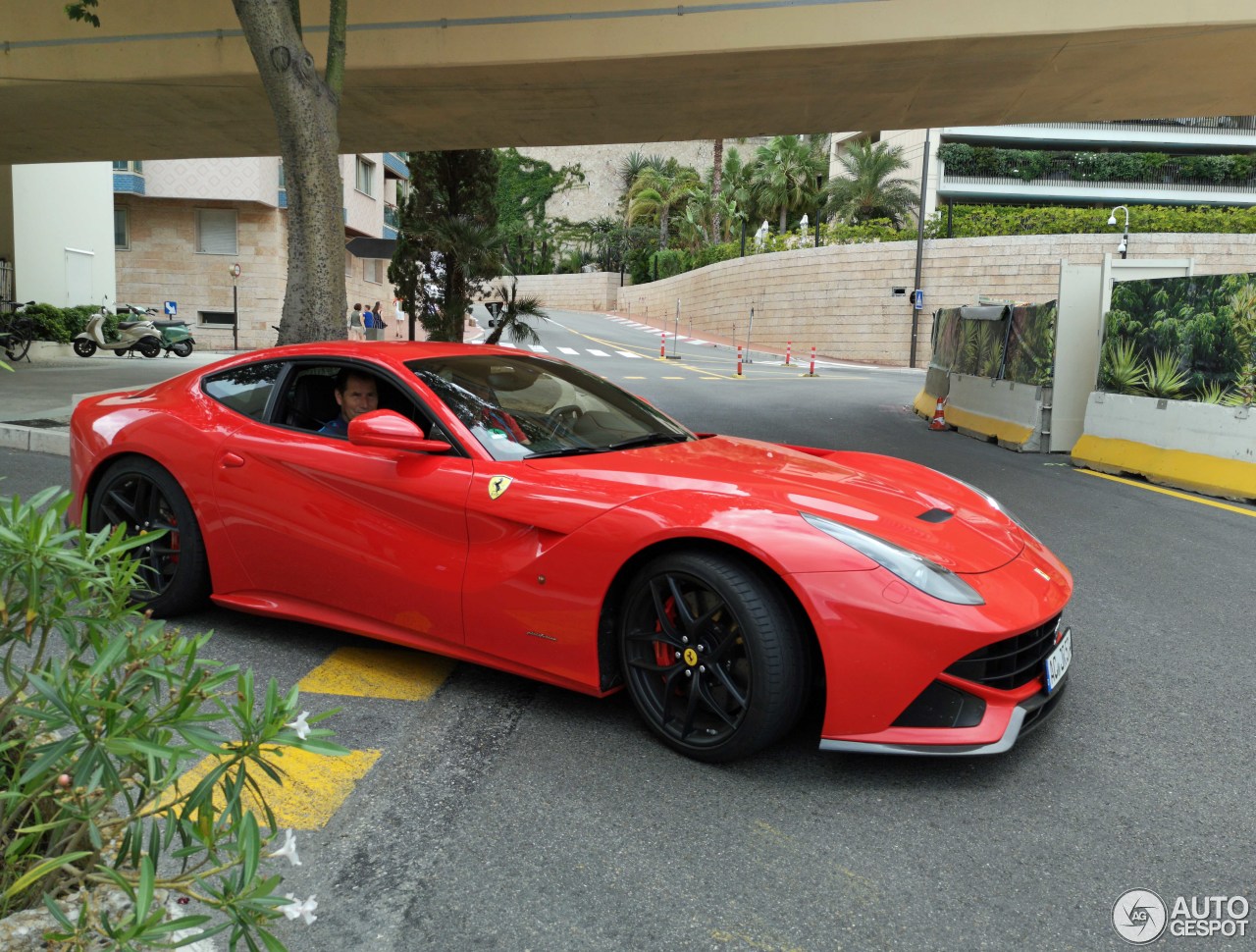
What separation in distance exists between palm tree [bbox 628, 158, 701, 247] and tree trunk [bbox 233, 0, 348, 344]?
210 feet

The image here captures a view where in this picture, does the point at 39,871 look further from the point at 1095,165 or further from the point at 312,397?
the point at 1095,165

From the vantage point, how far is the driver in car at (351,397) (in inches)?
158

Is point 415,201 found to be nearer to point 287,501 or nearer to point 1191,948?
point 287,501

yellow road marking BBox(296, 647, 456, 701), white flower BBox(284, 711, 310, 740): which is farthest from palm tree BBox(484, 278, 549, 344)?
white flower BBox(284, 711, 310, 740)

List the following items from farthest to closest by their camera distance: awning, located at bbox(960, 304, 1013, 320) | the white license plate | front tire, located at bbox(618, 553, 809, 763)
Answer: awning, located at bbox(960, 304, 1013, 320) < the white license plate < front tire, located at bbox(618, 553, 809, 763)

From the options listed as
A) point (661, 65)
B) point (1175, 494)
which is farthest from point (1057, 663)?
point (661, 65)

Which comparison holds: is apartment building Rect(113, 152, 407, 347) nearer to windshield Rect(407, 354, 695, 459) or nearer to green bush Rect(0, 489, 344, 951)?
windshield Rect(407, 354, 695, 459)

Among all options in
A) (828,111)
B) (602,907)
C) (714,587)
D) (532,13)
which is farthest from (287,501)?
(828,111)

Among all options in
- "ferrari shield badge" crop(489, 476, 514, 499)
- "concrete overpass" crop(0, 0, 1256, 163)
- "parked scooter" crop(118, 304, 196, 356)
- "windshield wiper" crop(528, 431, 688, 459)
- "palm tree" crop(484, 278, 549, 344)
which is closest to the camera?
"ferrari shield badge" crop(489, 476, 514, 499)

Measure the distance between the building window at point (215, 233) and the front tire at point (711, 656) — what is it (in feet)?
116

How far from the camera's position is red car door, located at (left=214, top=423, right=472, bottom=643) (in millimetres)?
3496

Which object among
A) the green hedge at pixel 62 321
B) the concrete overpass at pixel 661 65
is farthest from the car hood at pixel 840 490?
the green hedge at pixel 62 321

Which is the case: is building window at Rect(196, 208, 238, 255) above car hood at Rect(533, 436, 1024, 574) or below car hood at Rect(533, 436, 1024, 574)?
above

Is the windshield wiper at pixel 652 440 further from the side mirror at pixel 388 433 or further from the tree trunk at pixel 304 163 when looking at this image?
the tree trunk at pixel 304 163
